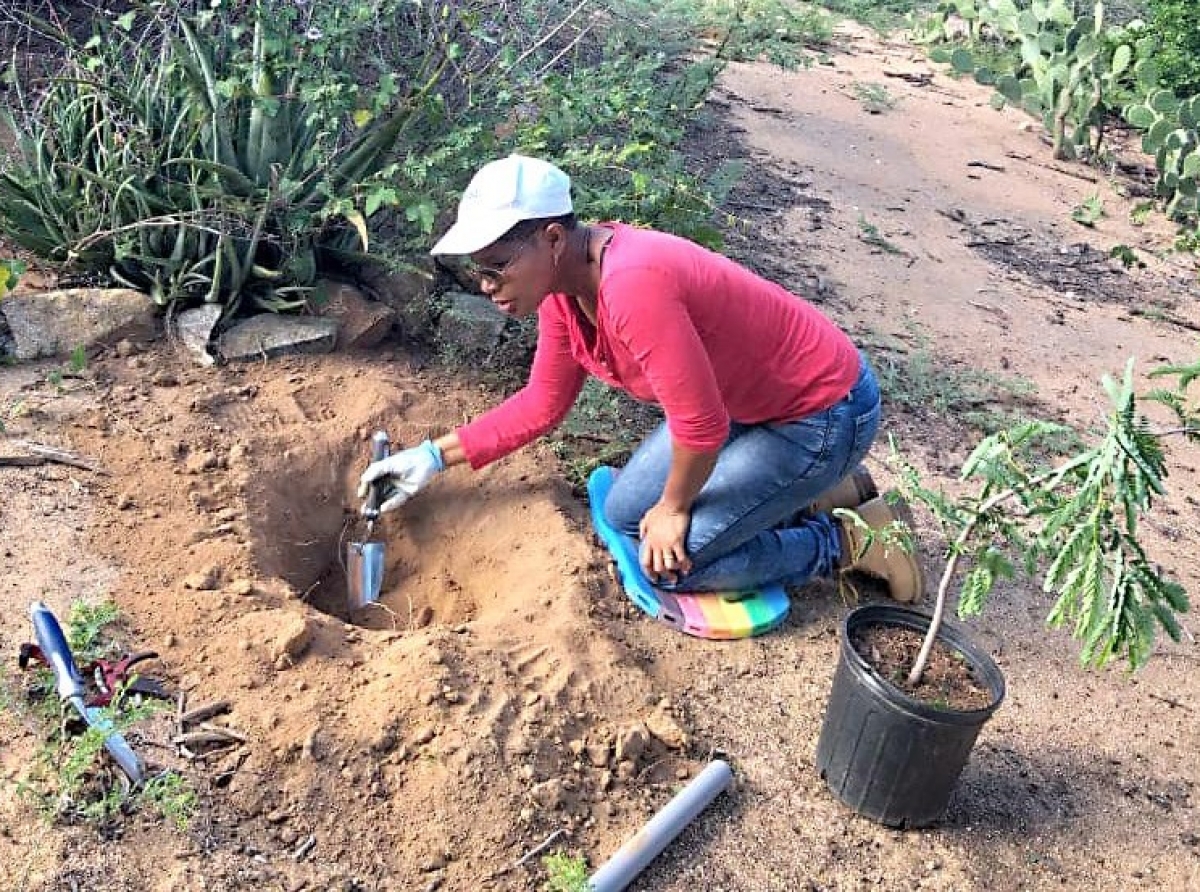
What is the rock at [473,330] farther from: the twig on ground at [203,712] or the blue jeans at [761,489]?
the twig on ground at [203,712]

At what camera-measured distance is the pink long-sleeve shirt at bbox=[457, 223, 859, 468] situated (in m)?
2.58

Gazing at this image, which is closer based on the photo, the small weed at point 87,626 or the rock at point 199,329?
the small weed at point 87,626

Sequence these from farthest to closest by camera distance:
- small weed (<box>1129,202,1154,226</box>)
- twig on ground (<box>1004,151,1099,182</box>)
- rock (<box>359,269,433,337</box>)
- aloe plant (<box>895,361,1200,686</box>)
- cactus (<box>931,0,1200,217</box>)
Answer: twig on ground (<box>1004,151,1099,182</box>) → cactus (<box>931,0,1200,217</box>) → small weed (<box>1129,202,1154,226</box>) → rock (<box>359,269,433,337</box>) → aloe plant (<box>895,361,1200,686</box>)

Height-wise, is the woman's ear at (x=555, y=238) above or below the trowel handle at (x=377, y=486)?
above

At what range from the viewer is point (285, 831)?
2303 mm

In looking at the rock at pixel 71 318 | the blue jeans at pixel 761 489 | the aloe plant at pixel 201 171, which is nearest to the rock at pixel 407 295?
the aloe plant at pixel 201 171

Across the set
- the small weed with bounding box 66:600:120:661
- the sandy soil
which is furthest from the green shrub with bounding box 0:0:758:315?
the small weed with bounding box 66:600:120:661

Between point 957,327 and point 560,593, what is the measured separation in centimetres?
290

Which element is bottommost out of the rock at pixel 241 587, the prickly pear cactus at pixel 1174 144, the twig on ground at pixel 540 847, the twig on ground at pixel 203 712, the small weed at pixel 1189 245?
the twig on ground at pixel 540 847

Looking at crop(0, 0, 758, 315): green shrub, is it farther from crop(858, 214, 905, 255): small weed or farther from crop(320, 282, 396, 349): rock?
crop(858, 214, 905, 255): small weed

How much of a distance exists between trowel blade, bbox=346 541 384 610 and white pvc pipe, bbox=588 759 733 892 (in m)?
1.13

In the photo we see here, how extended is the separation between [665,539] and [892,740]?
2.66 feet

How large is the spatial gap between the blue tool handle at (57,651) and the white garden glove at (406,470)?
99 centimetres

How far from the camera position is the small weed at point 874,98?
26.8ft
